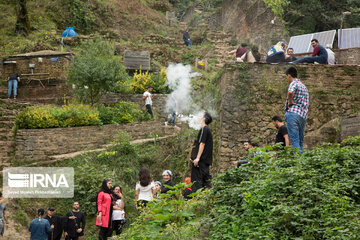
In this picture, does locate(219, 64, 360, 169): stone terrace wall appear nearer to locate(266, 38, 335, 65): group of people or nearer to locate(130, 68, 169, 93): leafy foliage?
locate(266, 38, 335, 65): group of people

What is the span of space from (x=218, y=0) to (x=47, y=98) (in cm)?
1908

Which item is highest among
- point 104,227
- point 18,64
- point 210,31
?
point 210,31

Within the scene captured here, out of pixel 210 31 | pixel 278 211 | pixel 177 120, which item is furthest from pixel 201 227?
pixel 210 31

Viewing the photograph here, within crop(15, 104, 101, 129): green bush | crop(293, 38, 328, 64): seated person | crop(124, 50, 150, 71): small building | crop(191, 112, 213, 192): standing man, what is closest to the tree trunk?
crop(124, 50, 150, 71): small building

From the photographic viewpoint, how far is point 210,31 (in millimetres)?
Answer: 29859

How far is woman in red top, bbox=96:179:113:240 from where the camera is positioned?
959cm

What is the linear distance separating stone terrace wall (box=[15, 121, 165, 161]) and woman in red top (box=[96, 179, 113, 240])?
6.40 m

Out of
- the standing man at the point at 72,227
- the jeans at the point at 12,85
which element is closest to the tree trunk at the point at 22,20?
the jeans at the point at 12,85

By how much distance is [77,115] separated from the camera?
16.4 metres

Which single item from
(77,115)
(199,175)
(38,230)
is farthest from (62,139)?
(199,175)

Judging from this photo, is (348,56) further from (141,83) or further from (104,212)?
(104,212)

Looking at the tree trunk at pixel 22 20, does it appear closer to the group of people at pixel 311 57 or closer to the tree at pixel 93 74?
the tree at pixel 93 74

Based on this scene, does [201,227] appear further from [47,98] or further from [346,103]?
[47,98]

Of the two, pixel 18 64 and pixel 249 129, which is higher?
pixel 18 64
